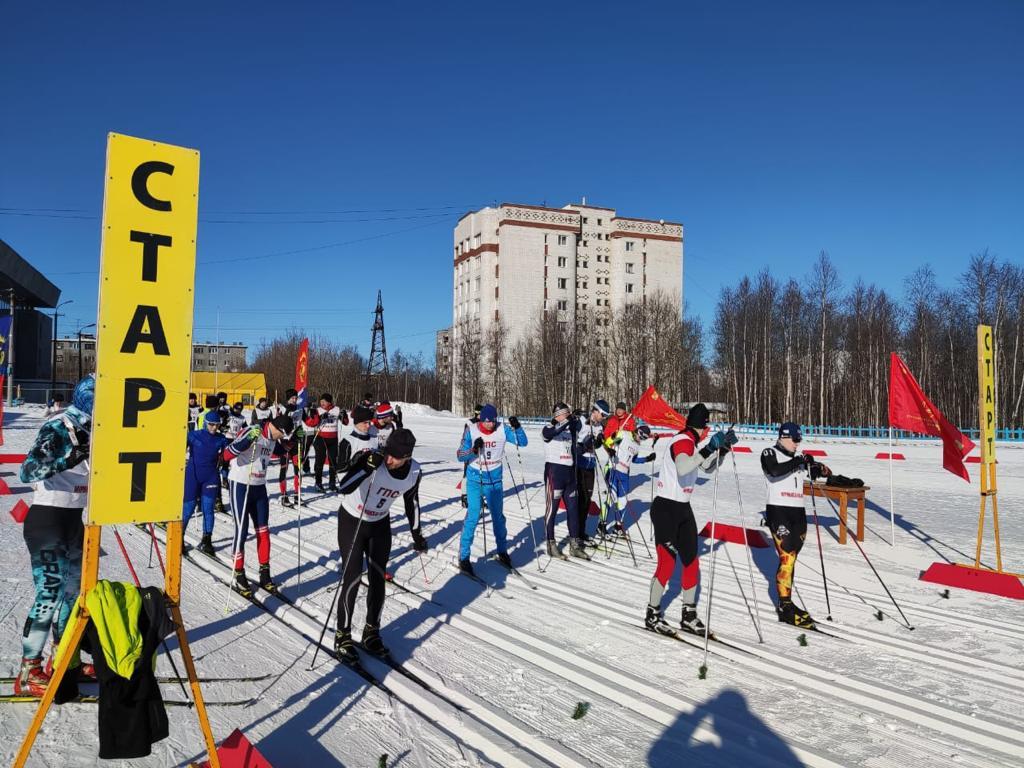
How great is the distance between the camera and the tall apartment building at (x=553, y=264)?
229 feet

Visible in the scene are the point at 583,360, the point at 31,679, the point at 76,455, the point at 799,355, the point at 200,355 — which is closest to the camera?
the point at 76,455

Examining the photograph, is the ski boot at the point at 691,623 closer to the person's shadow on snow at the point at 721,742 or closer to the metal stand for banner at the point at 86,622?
the person's shadow on snow at the point at 721,742

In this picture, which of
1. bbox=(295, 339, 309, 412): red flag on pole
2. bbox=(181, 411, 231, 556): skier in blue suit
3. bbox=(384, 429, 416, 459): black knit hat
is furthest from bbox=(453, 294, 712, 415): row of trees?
bbox=(384, 429, 416, 459): black knit hat

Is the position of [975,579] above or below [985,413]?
below

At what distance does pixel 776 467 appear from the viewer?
676cm

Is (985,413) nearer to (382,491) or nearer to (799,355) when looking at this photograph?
(382,491)

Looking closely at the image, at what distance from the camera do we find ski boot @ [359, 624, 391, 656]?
5.59 meters

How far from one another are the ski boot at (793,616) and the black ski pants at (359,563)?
410cm

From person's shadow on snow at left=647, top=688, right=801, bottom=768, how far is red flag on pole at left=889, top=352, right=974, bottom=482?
5.98m

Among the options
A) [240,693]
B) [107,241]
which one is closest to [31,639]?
[240,693]

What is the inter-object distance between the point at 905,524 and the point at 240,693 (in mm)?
11825

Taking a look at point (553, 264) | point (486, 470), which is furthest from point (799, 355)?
point (486, 470)

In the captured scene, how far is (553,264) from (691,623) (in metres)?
66.7

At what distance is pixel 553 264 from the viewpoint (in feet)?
234
